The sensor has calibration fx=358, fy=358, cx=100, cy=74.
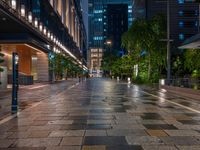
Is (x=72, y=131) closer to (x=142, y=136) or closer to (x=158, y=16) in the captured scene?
(x=142, y=136)

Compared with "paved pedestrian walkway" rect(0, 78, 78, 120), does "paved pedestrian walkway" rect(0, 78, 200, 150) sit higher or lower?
lower

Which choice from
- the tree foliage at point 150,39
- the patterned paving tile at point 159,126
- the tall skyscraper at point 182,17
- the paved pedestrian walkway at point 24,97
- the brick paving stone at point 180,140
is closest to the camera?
the brick paving stone at point 180,140

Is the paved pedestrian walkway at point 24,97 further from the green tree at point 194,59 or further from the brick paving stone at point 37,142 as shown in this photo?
the green tree at point 194,59

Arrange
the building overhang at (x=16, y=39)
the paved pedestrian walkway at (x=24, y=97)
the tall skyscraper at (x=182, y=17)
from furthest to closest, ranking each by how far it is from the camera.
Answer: the tall skyscraper at (x=182, y=17)
the building overhang at (x=16, y=39)
the paved pedestrian walkway at (x=24, y=97)

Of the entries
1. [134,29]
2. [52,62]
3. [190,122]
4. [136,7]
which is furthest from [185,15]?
A: [190,122]

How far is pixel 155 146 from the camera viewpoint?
779 centimetres

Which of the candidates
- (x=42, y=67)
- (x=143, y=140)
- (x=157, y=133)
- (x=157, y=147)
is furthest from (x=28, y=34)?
(x=157, y=147)

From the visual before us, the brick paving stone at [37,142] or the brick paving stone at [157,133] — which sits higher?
the brick paving stone at [157,133]

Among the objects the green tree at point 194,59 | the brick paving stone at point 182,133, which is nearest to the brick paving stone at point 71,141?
the brick paving stone at point 182,133

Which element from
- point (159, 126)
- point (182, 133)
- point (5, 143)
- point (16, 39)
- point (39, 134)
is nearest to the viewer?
point (5, 143)

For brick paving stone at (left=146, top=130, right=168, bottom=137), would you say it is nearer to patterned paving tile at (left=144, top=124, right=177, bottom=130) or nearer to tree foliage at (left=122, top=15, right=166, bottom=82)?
patterned paving tile at (left=144, top=124, right=177, bottom=130)

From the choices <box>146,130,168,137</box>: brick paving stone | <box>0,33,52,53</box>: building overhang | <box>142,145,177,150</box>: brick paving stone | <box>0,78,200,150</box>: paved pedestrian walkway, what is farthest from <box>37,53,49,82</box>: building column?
<box>142,145,177,150</box>: brick paving stone

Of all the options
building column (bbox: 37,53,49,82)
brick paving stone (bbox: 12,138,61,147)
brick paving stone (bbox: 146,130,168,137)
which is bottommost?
brick paving stone (bbox: 12,138,61,147)

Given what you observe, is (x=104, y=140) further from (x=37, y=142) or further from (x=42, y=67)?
(x=42, y=67)
